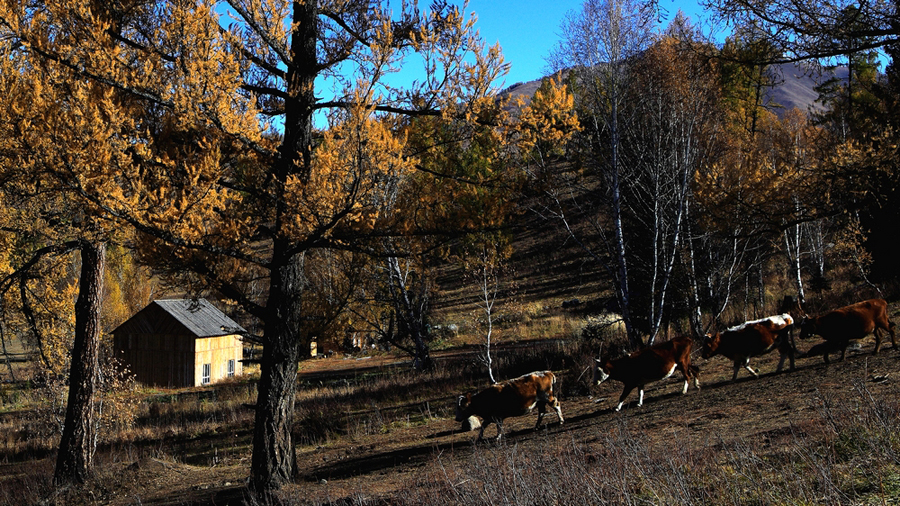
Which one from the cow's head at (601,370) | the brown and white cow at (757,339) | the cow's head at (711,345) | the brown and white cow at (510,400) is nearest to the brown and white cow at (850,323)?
the brown and white cow at (757,339)

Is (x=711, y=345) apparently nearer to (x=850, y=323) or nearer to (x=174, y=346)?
(x=850, y=323)

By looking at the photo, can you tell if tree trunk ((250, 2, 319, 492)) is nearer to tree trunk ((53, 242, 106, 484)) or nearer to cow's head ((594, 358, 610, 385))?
tree trunk ((53, 242, 106, 484))

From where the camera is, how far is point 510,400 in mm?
9336

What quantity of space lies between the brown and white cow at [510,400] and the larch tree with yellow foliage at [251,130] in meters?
3.13

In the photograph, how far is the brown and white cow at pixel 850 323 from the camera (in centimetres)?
966

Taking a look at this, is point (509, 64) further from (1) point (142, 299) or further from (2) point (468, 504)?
(1) point (142, 299)

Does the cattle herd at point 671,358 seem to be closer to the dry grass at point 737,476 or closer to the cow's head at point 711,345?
the cow's head at point 711,345

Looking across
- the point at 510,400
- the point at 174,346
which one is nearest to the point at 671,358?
the point at 510,400

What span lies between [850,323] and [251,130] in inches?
365

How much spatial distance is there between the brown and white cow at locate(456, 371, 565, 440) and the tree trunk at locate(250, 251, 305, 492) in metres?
3.09

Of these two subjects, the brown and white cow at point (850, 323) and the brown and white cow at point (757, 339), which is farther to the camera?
the brown and white cow at point (757, 339)

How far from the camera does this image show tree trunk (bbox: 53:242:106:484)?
10.5 m

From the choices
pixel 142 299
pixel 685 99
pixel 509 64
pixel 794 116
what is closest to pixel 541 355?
pixel 685 99

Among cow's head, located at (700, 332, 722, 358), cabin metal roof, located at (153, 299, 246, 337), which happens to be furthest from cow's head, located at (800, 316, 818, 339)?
cabin metal roof, located at (153, 299, 246, 337)
